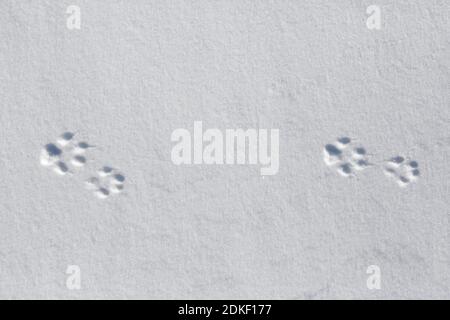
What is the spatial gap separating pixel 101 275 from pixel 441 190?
135 cm

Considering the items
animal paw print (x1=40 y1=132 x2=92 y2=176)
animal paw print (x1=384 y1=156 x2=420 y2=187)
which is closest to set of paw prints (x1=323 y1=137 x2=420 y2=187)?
animal paw print (x1=384 y1=156 x2=420 y2=187)

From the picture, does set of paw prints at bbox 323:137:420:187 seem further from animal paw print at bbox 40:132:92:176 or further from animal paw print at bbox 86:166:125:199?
animal paw print at bbox 40:132:92:176

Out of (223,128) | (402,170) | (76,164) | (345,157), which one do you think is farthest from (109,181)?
(402,170)

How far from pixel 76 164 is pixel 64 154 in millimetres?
62

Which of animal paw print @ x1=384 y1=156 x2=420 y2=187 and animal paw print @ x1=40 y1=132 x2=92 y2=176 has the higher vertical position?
animal paw print @ x1=40 y1=132 x2=92 y2=176

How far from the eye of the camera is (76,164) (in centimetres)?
193

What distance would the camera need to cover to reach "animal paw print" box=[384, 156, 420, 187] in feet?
6.37

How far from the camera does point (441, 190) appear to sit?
1940 mm

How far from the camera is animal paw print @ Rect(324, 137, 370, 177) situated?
76.5 inches

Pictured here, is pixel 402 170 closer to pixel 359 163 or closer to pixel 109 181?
pixel 359 163

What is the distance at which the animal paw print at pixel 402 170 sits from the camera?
1.94m

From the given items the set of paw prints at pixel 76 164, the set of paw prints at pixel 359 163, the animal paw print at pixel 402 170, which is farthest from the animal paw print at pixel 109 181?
the animal paw print at pixel 402 170

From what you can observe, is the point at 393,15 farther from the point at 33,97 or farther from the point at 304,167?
the point at 33,97

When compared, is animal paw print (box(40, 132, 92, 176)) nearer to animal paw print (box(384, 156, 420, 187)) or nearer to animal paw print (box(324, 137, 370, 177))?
animal paw print (box(324, 137, 370, 177))
